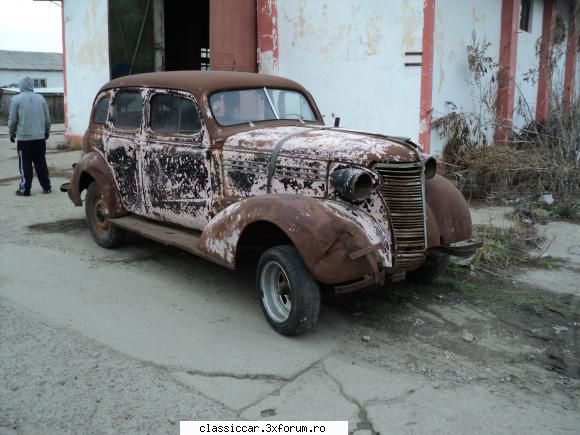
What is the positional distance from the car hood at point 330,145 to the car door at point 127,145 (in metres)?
1.37

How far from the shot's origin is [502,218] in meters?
7.55

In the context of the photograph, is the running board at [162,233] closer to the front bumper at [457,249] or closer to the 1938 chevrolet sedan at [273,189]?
the 1938 chevrolet sedan at [273,189]

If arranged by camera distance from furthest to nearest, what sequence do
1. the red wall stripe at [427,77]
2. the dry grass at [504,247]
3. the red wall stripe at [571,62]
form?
the red wall stripe at [571,62], the red wall stripe at [427,77], the dry grass at [504,247]

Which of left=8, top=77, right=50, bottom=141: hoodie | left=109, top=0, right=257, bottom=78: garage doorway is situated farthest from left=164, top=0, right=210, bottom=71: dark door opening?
left=8, top=77, right=50, bottom=141: hoodie

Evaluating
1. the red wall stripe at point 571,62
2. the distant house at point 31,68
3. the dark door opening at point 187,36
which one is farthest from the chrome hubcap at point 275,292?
the distant house at point 31,68

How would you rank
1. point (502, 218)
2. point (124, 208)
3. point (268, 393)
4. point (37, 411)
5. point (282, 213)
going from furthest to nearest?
point (502, 218) < point (124, 208) < point (282, 213) < point (268, 393) < point (37, 411)

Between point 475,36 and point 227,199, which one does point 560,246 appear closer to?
point 227,199

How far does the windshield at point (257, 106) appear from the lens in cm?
519

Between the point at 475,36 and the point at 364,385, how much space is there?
8.19 meters

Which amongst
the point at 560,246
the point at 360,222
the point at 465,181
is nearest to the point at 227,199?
the point at 360,222

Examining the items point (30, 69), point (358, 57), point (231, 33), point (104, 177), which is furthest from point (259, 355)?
point (30, 69)

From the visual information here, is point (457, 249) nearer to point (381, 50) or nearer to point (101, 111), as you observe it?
point (101, 111)

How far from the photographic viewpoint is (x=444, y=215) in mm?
4652

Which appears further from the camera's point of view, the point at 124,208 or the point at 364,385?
the point at 124,208
